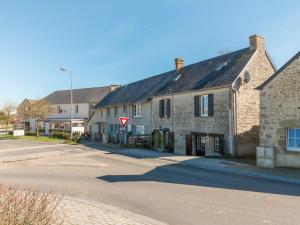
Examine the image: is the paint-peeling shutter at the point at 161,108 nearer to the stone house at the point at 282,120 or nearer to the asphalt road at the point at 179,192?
the asphalt road at the point at 179,192

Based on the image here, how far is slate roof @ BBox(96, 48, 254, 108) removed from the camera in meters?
21.4

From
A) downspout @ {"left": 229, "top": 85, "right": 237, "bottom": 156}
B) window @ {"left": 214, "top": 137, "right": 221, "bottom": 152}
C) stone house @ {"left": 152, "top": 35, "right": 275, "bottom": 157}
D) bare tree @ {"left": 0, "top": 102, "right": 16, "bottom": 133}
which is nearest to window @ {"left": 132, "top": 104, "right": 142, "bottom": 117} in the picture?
stone house @ {"left": 152, "top": 35, "right": 275, "bottom": 157}

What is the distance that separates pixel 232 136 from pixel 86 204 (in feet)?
44.3

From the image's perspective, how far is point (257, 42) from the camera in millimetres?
21562

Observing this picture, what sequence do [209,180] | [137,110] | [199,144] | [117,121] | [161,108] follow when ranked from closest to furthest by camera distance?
[209,180] → [199,144] → [161,108] → [137,110] → [117,121]

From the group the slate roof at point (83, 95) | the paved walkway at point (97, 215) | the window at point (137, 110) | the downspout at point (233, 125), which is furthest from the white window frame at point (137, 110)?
the paved walkway at point (97, 215)

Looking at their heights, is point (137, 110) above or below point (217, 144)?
above

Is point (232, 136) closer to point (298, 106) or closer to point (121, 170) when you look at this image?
point (298, 106)

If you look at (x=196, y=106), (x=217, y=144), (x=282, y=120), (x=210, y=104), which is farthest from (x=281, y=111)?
(x=196, y=106)

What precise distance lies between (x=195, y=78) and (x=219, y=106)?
17.4ft

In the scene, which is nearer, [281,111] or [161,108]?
[281,111]

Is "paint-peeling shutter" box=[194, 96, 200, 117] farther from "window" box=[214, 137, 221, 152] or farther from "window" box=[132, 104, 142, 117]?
"window" box=[132, 104, 142, 117]

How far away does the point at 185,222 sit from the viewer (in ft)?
23.1

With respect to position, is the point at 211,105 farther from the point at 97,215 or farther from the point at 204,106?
the point at 97,215
